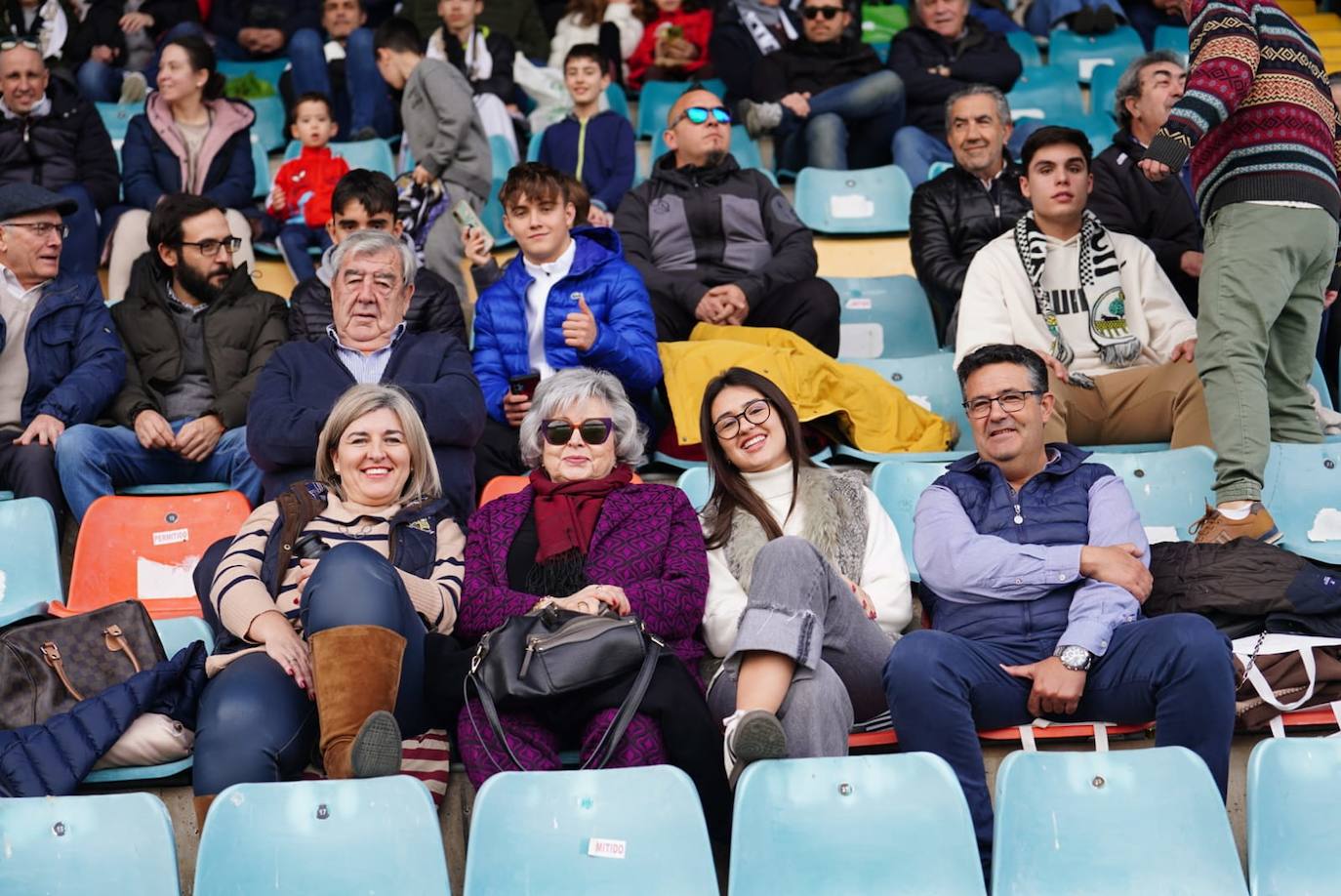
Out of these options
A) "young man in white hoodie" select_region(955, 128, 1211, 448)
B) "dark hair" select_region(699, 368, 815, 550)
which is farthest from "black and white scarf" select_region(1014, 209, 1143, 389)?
"dark hair" select_region(699, 368, 815, 550)

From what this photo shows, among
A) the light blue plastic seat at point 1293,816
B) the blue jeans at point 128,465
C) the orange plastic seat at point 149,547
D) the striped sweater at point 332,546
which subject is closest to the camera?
the light blue plastic seat at point 1293,816

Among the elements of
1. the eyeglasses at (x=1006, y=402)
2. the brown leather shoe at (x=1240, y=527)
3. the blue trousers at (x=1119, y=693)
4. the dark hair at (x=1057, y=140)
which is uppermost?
the dark hair at (x=1057, y=140)

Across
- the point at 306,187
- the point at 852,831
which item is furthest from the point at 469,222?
the point at 852,831

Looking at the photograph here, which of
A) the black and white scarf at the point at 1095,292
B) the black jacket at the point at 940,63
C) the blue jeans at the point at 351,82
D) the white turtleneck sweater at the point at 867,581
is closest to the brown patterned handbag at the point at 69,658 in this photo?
the white turtleneck sweater at the point at 867,581

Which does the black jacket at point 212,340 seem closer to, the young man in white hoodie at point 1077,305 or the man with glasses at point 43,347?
the man with glasses at point 43,347

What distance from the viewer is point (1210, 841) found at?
2740mm

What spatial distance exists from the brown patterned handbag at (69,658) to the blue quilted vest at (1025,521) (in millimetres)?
1569

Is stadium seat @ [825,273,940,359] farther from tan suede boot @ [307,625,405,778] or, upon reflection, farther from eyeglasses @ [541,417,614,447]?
tan suede boot @ [307,625,405,778]

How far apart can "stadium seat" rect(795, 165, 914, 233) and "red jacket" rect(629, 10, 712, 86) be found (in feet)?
4.46

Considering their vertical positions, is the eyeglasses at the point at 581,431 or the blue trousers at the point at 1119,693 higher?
the eyeglasses at the point at 581,431

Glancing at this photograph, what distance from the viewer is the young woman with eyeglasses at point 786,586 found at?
2951 mm

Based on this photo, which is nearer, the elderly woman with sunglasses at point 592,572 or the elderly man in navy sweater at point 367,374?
the elderly woman with sunglasses at point 592,572

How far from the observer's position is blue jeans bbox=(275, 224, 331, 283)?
18.8 feet

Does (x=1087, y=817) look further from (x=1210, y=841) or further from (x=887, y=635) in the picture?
(x=887, y=635)
